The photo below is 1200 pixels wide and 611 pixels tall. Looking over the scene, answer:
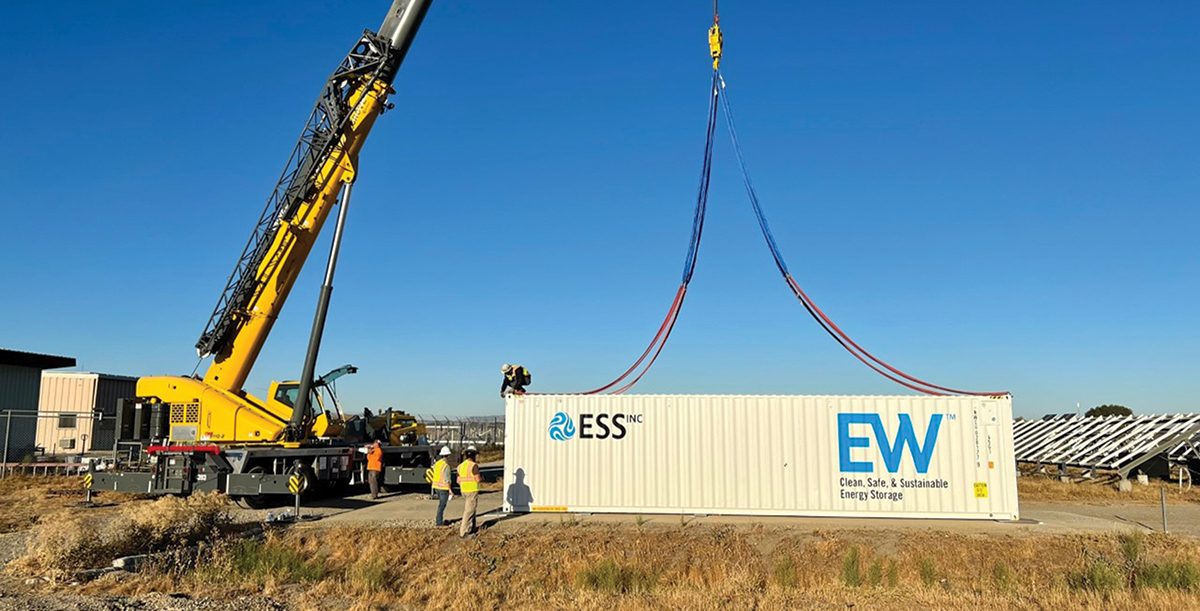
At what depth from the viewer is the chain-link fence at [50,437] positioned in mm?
30250

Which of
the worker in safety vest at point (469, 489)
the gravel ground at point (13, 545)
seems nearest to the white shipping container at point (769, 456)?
the worker in safety vest at point (469, 489)

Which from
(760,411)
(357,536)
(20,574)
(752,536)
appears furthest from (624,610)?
(20,574)

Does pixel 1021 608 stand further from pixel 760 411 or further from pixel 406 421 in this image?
pixel 406 421

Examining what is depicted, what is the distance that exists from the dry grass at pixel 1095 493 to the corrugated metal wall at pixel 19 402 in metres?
33.8

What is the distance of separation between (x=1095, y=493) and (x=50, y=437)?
39993 millimetres

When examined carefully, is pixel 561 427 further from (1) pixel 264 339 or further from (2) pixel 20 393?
(2) pixel 20 393

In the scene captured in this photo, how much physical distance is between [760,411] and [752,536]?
10.4 feet

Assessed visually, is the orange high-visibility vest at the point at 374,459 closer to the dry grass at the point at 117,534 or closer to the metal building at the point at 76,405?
the dry grass at the point at 117,534

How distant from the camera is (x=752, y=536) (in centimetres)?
1494

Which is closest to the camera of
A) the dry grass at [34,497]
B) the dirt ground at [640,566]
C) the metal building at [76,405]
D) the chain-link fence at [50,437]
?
the dirt ground at [640,566]

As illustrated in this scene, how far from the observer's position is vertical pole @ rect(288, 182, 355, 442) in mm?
18969

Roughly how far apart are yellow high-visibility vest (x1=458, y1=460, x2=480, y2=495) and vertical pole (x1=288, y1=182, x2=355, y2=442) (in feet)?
19.3

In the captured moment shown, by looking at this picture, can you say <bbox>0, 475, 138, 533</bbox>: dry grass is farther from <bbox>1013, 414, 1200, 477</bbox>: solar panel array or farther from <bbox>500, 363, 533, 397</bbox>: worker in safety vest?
<bbox>1013, 414, 1200, 477</bbox>: solar panel array

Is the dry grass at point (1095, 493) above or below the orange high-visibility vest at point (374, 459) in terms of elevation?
below
